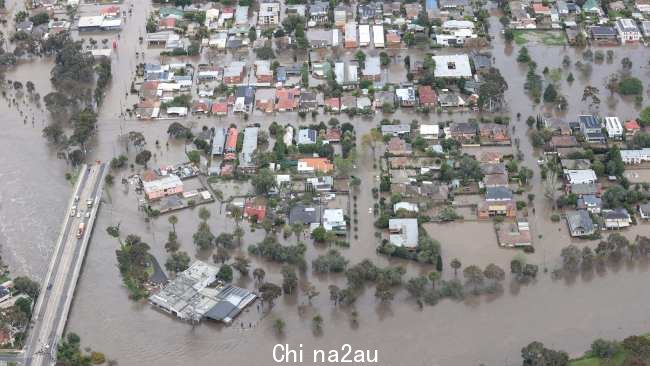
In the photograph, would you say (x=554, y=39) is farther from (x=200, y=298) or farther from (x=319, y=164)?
(x=200, y=298)

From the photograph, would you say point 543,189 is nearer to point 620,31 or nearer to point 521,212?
point 521,212

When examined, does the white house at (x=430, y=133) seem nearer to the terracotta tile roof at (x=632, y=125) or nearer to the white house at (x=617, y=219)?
the terracotta tile roof at (x=632, y=125)

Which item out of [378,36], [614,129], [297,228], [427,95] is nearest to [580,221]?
[614,129]

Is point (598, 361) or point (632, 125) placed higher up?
point (632, 125)

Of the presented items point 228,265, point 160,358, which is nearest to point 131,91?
point 228,265

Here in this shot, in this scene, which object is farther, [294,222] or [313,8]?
[313,8]
